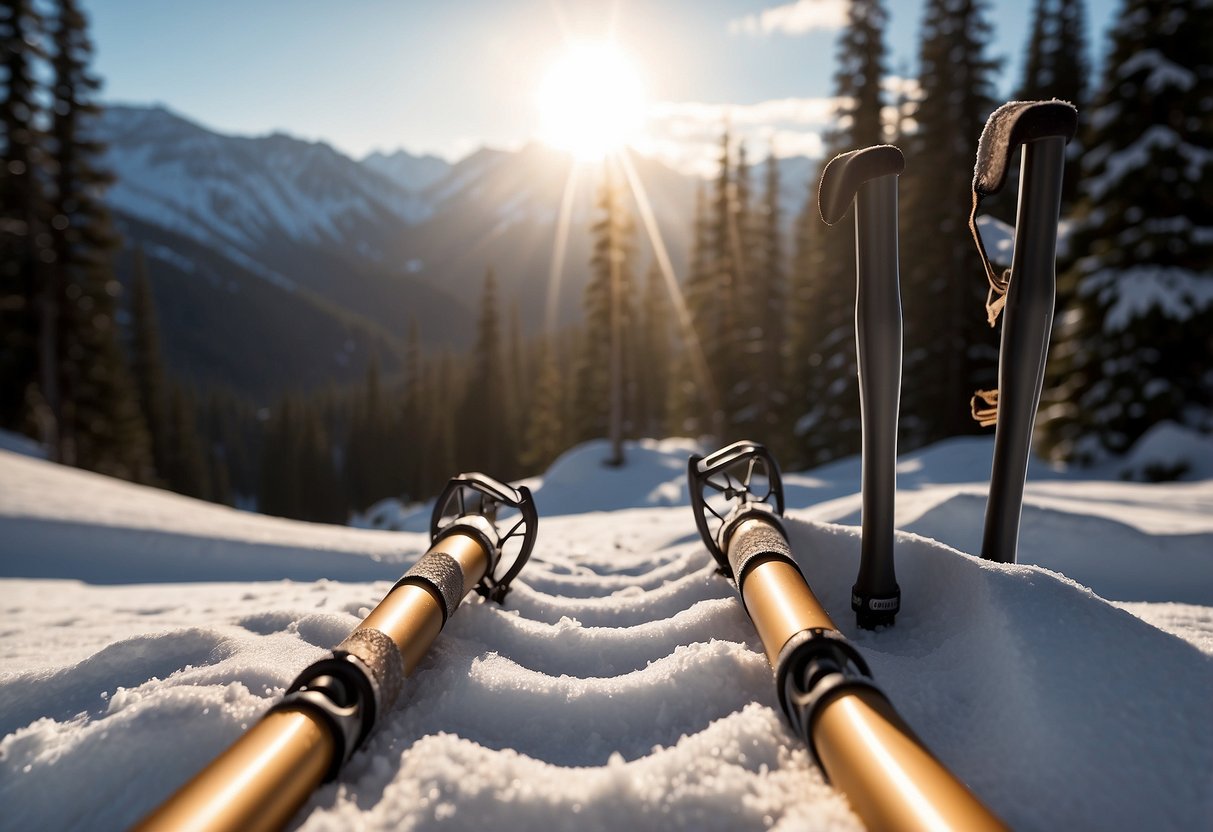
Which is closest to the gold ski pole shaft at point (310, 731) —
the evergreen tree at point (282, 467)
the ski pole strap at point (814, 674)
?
the ski pole strap at point (814, 674)

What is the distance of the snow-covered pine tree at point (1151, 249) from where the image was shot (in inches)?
411

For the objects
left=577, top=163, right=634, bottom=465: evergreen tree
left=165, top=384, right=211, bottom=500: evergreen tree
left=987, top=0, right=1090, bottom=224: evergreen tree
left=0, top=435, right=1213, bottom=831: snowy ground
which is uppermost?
left=987, top=0, right=1090, bottom=224: evergreen tree

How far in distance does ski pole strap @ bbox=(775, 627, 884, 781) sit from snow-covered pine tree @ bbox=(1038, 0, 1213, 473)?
1215 cm

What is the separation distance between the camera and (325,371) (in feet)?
545

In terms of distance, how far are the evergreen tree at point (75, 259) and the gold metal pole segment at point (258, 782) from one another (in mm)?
23446

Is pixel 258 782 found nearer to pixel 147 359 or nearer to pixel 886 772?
pixel 886 772

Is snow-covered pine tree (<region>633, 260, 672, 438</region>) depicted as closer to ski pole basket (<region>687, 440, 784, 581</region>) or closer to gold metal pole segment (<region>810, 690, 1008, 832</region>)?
ski pole basket (<region>687, 440, 784, 581</region>)

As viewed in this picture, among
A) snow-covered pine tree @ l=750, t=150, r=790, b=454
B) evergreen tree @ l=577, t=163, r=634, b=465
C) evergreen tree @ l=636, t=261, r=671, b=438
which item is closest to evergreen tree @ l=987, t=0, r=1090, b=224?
snow-covered pine tree @ l=750, t=150, r=790, b=454

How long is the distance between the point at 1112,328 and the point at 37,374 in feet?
98.0

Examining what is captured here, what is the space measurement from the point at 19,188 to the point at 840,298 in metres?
27.2

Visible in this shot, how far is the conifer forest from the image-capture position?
1066 cm

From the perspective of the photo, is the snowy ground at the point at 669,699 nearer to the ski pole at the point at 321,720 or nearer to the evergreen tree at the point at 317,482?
the ski pole at the point at 321,720

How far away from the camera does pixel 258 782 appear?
1.08 metres

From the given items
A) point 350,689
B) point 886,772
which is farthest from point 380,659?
point 886,772
